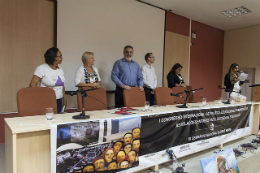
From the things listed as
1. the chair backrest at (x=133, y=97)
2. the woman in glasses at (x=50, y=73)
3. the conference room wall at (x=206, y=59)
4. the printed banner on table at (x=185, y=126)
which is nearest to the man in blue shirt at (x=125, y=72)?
the chair backrest at (x=133, y=97)

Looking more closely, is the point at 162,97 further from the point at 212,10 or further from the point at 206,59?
the point at 206,59

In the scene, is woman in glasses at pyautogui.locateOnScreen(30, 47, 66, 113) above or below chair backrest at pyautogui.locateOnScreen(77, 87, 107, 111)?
above

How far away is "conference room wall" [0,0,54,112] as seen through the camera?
2.89m

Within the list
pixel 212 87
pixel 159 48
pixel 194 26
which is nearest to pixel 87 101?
pixel 159 48

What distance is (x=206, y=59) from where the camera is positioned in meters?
6.44

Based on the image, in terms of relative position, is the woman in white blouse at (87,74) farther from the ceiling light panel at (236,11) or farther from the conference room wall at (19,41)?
the ceiling light panel at (236,11)

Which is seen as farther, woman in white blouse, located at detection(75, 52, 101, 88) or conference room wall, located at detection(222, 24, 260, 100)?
conference room wall, located at detection(222, 24, 260, 100)

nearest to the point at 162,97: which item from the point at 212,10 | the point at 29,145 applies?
the point at 29,145

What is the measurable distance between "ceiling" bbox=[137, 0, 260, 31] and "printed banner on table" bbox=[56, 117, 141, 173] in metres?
3.70

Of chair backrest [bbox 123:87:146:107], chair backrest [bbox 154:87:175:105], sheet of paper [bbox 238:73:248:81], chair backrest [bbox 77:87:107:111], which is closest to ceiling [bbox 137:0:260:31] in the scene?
sheet of paper [bbox 238:73:248:81]

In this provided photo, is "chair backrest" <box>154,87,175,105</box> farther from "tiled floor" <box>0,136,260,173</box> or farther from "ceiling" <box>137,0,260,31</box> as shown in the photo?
"ceiling" <box>137,0,260,31</box>

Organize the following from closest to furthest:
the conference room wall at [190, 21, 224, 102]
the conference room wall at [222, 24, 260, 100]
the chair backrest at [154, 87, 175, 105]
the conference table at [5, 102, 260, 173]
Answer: the conference table at [5, 102, 260, 173], the chair backrest at [154, 87, 175, 105], the conference room wall at [190, 21, 224, 102], the conference room wall at [222, 24, 260, 100]

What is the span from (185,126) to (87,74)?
1546mm

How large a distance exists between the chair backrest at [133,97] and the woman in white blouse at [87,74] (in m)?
0.44
